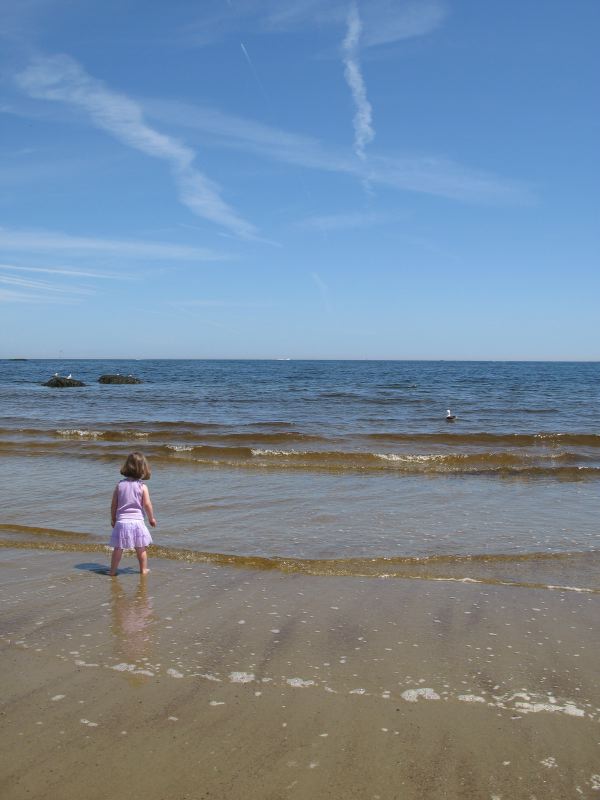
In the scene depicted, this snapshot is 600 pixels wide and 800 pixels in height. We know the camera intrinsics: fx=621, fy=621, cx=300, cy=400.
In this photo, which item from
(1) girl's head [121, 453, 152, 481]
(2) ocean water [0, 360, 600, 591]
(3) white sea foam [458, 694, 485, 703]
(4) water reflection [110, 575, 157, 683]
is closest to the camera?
(3) white sea foam [458, 694, 485, 703]

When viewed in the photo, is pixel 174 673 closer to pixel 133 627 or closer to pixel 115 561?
pixel 133 627

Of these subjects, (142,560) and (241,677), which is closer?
(241,677)

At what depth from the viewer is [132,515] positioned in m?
7.24

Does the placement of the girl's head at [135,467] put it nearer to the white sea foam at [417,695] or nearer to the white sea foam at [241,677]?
the white sea foam at [241,677]

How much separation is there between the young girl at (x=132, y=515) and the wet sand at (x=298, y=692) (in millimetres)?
635

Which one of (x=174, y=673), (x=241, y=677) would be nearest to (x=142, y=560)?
(x=174, y=673)

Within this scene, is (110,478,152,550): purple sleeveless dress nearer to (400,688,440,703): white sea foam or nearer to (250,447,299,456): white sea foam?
(400,688,440,703): white sea foam

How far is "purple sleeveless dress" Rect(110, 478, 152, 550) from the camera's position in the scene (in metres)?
7.12

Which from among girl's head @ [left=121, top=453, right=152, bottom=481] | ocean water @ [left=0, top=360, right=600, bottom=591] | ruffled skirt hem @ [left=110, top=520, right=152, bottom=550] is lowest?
ocean water @ [left=0, top=360, right=600, bottom=591]

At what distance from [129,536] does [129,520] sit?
19 centimetres

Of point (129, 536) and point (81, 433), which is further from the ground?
point (129, 536)

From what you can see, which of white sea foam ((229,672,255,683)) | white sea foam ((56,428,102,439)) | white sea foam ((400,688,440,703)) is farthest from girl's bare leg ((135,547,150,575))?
white sea foam ((56,428,102,439))

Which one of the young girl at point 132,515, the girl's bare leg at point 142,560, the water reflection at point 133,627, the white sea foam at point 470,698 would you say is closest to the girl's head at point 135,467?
the young girl at point 132,515

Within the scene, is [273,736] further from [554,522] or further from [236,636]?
[554,522]
